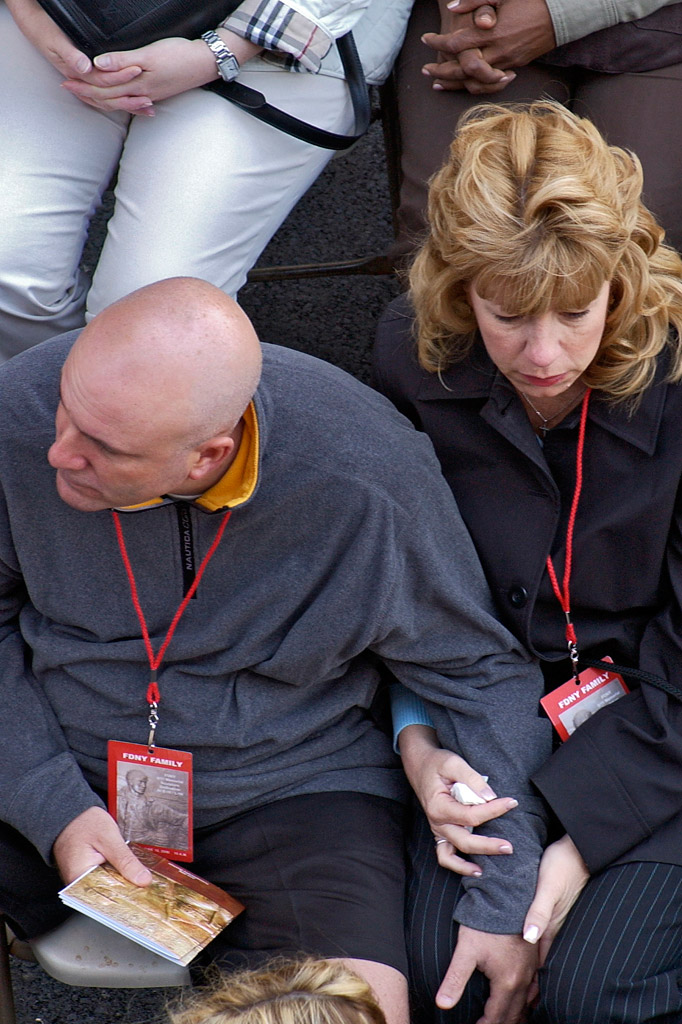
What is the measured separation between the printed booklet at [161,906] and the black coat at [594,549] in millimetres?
592

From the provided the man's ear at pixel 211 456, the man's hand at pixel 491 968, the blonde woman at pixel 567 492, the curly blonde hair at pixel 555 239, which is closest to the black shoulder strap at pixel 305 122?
the blonde woman at pixel 567 492

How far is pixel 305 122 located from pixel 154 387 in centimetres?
83

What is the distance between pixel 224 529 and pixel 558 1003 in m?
0.93

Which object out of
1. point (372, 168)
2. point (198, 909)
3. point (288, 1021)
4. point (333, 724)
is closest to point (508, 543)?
point (333, 724)

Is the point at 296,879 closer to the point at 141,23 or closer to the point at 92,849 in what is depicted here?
the point at 92,849

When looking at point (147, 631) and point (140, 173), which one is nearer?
point (147, 631)

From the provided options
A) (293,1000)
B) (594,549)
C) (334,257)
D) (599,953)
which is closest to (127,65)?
(594,549)

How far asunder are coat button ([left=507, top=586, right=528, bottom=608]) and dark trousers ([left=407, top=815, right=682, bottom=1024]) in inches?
→ 18.7

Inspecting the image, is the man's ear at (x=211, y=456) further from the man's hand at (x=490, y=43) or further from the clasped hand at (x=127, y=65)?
the man's hand at (x=490, y=43)

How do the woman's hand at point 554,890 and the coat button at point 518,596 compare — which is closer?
the woman's hand at point 554,890

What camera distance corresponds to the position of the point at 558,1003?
1.85 metres

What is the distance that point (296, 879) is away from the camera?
197cm

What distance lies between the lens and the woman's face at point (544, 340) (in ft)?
6.08

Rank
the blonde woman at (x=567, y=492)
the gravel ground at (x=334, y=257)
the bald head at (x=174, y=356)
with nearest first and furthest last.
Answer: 1. the bald head at (x=174, y=356)
2. the blonde woman at (x=567, y=492)
3. the gravel ground at (x=334, y=257)
